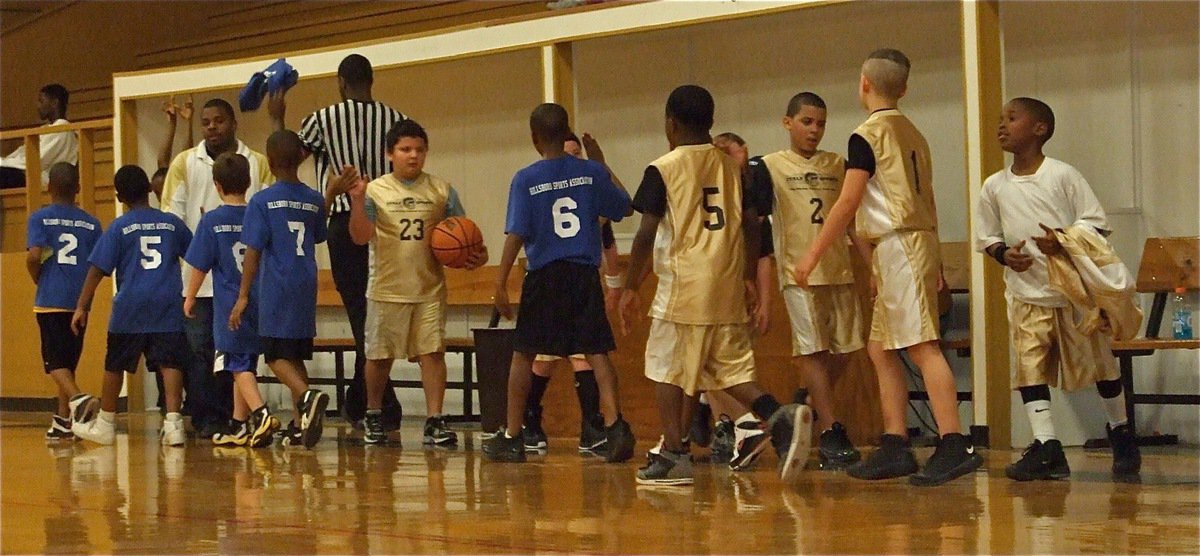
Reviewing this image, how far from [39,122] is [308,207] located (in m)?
12.0

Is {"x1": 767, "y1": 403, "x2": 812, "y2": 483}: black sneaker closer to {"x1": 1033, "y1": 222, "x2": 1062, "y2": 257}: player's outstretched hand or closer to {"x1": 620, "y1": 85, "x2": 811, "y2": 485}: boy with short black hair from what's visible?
{"x1": 620, "y1": 85, "x2": 811, "y2": 485}: boy with short black hair

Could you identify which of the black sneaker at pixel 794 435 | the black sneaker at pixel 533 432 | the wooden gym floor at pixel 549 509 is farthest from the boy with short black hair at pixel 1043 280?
the black sneaker at pixel 533 432

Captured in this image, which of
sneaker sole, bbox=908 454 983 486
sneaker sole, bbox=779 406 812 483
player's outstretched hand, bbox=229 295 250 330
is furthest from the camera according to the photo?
player's outstretched hand, bbox=229 295 250 330

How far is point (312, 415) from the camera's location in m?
8.70

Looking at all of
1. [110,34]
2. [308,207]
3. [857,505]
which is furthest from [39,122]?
[857,505]

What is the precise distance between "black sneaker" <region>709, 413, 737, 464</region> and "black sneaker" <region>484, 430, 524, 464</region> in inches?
38.4

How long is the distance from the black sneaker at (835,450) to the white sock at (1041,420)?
859 millimetres

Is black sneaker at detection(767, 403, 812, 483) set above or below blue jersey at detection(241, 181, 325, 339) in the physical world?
below

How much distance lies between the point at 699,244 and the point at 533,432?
232 centimetres

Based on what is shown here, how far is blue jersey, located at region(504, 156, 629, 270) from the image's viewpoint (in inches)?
313

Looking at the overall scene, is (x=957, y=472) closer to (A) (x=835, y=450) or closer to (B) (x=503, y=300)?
(A) (x=835, y=450)

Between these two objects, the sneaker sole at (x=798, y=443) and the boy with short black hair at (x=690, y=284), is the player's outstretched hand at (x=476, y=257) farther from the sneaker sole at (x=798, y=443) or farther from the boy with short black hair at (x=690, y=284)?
the sneaker sole at (x=798, y=443)

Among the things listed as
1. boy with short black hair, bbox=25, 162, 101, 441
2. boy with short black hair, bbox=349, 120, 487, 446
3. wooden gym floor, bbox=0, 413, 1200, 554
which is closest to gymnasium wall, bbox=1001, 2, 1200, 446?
wooden gym floor, bbox=0, 413, 1200, 554

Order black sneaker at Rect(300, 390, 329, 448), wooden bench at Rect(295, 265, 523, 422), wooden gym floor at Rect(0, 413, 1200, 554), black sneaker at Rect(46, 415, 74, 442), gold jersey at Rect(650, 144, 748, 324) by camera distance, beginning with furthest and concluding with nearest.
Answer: wooden bench at Rect(295, 265, 523, 422)
black sneaker at Rect(46, 415, 74, 442)
black sneaker at Rect(300, 390, 329, 448)
gold jersey at Rect(650, 144, 748, 324)
wooden gym floor at Rect(0, 413, 1200, 554)
